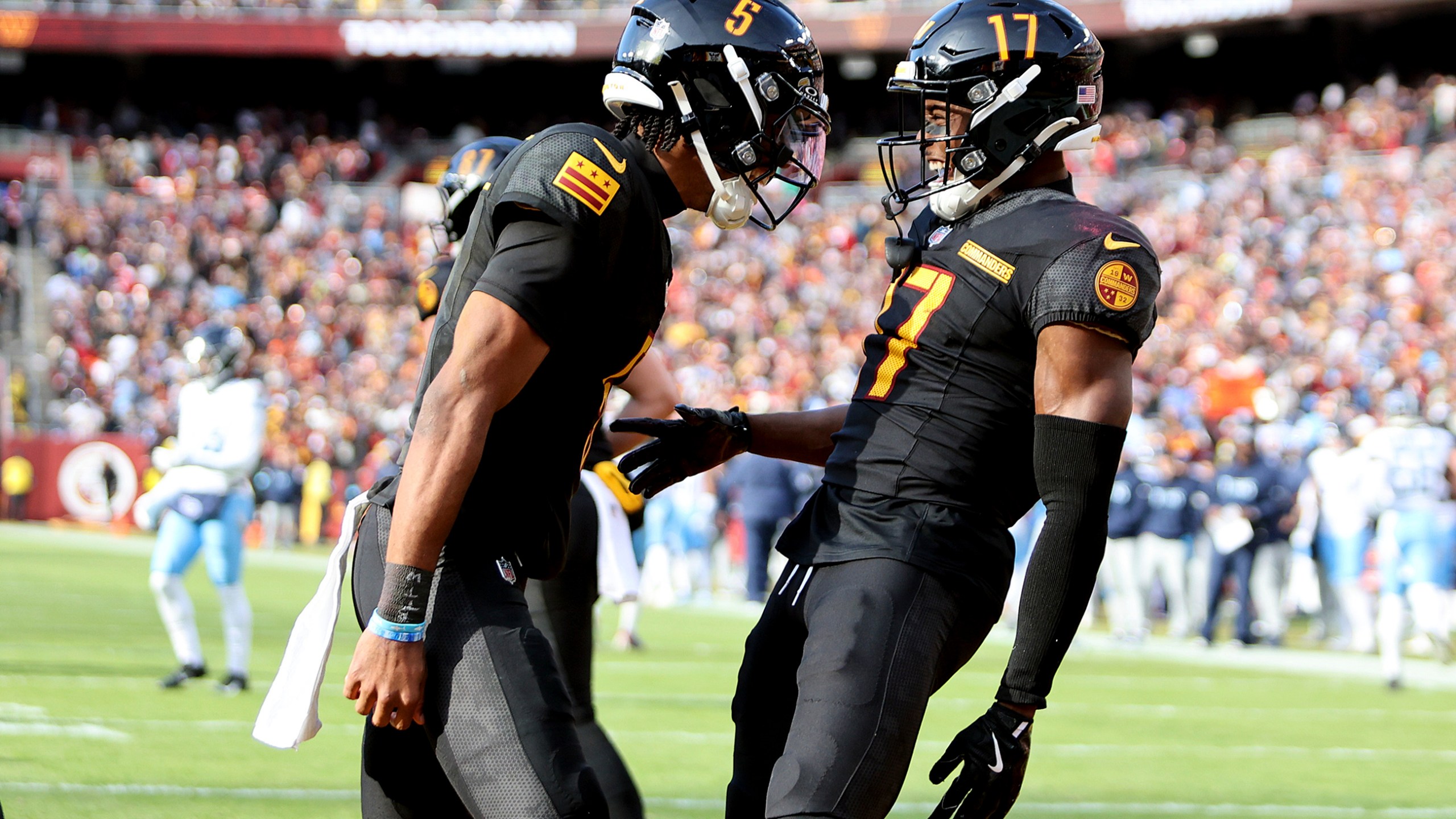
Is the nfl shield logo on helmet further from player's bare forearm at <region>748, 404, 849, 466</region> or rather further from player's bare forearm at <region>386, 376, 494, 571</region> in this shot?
player's bare forearm at <region>748, 404, 849, 466</region>

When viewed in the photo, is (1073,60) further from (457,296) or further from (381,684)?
(381,684)

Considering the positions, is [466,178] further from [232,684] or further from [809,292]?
[809,292]

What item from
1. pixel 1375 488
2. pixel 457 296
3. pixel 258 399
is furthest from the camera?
pixel 1375 488

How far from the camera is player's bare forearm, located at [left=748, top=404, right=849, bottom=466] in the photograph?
3961mm

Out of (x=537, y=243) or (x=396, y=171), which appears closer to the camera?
(x=537, y=243)

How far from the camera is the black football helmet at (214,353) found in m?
8.71

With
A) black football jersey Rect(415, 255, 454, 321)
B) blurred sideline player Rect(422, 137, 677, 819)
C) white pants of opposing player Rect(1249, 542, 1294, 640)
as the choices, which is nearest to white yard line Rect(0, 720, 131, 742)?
blurred sideline player Rect(422, 137, 677, 819)

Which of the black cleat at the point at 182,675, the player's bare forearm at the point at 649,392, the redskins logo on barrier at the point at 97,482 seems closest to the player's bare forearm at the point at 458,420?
the player's bare forearm at the point at 649,392

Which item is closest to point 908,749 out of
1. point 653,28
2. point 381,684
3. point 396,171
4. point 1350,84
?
point 381,684

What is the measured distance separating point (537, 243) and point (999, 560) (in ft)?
3.96

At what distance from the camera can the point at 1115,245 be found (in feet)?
10.4

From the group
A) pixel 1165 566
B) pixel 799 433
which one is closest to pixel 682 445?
pixel 799 433

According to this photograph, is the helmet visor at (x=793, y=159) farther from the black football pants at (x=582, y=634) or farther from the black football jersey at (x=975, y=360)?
the black football pants at (x=582, y=634)

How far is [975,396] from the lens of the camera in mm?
3330
